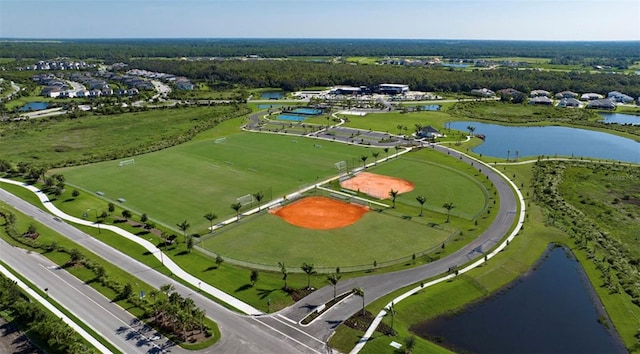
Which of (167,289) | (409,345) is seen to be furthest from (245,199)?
(409,345)

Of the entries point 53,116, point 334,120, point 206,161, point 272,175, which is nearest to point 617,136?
point 334,120

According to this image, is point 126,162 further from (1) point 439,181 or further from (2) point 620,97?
(2) point 620,97

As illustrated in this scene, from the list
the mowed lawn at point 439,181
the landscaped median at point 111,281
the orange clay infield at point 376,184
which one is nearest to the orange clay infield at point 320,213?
the orange clay infield at point 376,184

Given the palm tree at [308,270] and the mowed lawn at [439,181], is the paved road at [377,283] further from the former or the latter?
the mowed lawn at [439,181]

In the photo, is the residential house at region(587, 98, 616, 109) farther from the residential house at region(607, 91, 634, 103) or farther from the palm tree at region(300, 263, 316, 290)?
the palm tree at region(300, 263, 316, 290)

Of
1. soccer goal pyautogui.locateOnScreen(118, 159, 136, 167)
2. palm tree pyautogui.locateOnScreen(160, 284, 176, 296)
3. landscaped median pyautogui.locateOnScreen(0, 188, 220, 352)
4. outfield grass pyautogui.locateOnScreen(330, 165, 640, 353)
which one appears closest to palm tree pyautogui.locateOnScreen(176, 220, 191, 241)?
landscaped median pyautogui.locateOnScreen(0, 188, 220, 352)

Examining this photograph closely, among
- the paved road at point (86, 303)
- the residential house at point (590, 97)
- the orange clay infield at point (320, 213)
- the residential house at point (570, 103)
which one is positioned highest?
the residential house at point (590, 97)

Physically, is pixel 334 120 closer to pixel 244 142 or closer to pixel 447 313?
pixel 244 142
